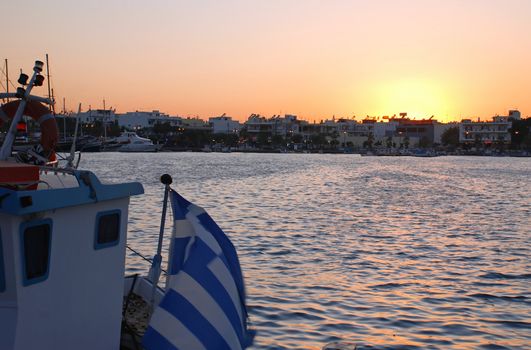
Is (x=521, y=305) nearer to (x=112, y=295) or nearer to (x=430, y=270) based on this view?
(x=430, y=270)

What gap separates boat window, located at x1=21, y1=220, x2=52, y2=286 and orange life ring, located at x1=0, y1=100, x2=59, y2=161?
2.30 metres

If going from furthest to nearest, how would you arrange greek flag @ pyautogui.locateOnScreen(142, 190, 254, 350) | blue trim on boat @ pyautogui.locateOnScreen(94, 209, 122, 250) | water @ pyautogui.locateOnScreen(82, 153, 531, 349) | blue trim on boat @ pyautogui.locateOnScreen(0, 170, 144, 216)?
water @ pyautogui.locateOnScreen(82, 153, 531, 349)
blue trim on boat @ pyautogui.locateOnScreen(94, 209, 122, 250)
greek flag @ pyautogui.locateOnScreen(142, 190, 254, 350)
blue trim on boat @ pyautogui.locateOnScreen(0, 170, 144, 216)

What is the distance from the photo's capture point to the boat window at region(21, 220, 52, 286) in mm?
6562

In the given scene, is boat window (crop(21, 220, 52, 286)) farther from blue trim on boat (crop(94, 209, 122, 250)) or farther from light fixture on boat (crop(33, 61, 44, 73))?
light fixture on boat (crop(33, 61, 44, 73))

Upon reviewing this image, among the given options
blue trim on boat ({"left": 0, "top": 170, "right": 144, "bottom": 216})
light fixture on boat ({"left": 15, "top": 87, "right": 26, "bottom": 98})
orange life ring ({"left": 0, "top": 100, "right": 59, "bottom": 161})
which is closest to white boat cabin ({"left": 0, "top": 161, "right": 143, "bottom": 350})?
blue trim on boat ({"left": 0, "top": 170, "right": 144, "bottom": 216})

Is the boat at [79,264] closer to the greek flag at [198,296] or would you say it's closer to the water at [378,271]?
the greek flag at [198,296]

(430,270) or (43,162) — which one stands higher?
(43,162)

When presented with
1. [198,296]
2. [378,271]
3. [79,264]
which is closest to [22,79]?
[79,264]

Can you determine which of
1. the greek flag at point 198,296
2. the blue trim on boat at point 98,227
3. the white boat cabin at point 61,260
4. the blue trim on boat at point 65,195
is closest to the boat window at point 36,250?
the white boat cabin at point 61,260

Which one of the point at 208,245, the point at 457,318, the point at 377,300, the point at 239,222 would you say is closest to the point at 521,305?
the point at 457,318

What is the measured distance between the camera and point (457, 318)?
50.4ft

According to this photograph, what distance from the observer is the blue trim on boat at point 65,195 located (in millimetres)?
6152

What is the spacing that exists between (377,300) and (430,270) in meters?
4.86

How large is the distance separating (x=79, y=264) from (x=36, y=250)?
0.77 m
